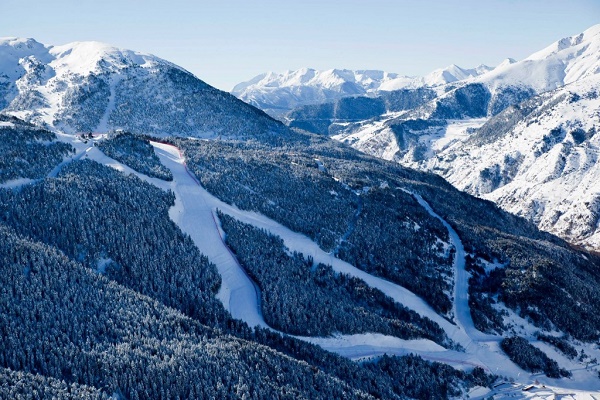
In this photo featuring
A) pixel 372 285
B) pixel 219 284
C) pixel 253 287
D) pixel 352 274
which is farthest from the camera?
pixel 352 274

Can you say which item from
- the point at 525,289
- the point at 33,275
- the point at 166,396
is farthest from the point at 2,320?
the point at 525,289

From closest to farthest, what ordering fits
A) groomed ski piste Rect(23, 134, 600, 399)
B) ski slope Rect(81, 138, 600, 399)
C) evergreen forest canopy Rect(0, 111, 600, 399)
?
1. evergreen forest canopy Rect(0, 111, 600, 399)
2. groomed ski piste Rect(23, 134, 600, 399)
3. ski slope Rect(81, 138, 600, 399)

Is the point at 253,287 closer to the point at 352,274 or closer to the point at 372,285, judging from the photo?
the point at 352,274

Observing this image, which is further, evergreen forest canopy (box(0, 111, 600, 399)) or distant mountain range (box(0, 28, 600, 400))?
distant mountain range (box(0, 28, 600, 400))

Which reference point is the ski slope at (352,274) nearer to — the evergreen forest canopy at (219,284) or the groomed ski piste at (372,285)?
the groomed ski piste at (372,285)

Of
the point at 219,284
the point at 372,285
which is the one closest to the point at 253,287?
the point at 219,284

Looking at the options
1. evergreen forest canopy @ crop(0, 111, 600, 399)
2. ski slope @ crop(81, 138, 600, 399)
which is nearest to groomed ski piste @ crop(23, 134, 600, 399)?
ski slope @ crop(81, 138, 600, 399)

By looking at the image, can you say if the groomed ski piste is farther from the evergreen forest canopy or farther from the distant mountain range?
the evergreen forest canopy

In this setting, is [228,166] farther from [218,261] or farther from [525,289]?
[525,289]

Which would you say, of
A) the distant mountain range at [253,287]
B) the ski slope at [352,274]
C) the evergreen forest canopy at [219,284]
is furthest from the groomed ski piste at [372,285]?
the evergreen forest canopy at [219,284]
